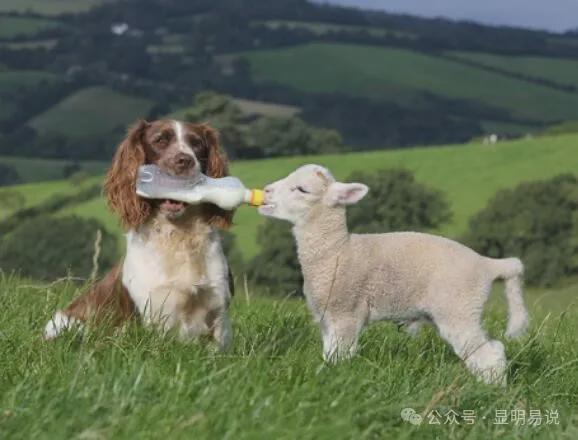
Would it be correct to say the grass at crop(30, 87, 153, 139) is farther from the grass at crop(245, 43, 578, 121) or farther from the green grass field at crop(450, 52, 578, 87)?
the green grass field at crop(450, 52, 578, 87)

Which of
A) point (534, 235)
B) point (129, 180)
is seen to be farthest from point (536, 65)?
point (129, 180)

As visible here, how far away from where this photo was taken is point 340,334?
7.20 meters

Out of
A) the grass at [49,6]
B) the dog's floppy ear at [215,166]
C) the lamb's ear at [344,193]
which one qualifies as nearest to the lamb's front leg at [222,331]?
the dog's floppy ear at [215,166]

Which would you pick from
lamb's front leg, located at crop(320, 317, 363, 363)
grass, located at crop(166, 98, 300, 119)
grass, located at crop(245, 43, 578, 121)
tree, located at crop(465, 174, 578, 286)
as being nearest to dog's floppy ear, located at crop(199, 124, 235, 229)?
lamb's front leg, located at crop(320, 317, 363, 363)

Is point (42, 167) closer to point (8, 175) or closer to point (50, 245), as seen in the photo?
point (8, 175)

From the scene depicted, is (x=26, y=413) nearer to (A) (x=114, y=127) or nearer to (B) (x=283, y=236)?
(B) (x=283, y=236)

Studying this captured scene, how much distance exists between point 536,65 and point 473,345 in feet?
445

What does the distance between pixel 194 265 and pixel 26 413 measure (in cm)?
319

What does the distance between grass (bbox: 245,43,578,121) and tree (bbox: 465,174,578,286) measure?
55.4 metres

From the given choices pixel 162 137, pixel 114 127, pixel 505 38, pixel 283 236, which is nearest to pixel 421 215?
pixel 283 236

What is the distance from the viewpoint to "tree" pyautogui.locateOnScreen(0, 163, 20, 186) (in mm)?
105375

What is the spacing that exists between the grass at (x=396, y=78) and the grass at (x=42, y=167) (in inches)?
1211

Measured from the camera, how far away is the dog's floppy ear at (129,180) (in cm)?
785

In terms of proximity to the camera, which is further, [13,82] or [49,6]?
[49,6]
